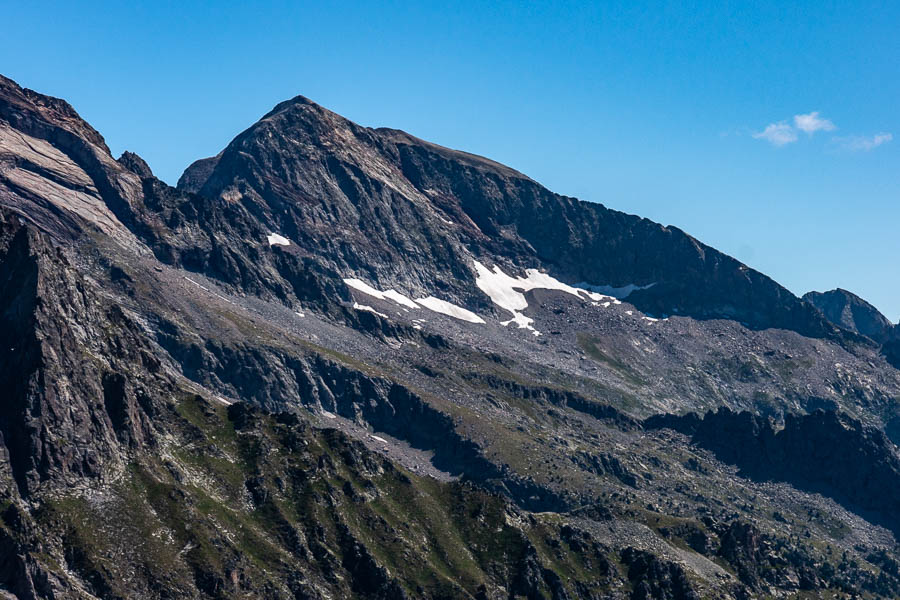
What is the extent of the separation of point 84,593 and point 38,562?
10.0 meters

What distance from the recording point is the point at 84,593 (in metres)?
200

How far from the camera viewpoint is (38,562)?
199 m

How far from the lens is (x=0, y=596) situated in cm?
18912

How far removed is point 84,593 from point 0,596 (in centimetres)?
1550

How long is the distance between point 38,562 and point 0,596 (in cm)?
1077
